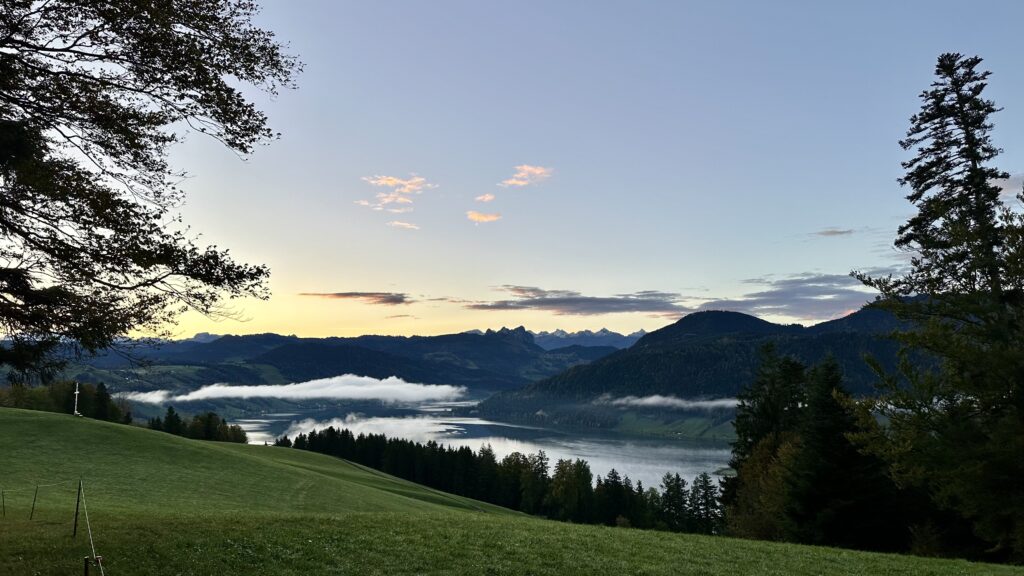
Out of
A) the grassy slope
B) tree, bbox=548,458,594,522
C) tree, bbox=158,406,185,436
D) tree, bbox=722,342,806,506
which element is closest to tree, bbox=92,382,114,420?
tree, bbox=158,406,185,436

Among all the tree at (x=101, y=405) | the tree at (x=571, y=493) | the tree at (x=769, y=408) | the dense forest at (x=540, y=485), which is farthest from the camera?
the tree at (x=571, y=493)

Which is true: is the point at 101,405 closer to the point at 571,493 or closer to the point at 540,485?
the point at 540,485

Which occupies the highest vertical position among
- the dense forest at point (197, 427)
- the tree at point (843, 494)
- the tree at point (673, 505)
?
the tree at point (843, 494)

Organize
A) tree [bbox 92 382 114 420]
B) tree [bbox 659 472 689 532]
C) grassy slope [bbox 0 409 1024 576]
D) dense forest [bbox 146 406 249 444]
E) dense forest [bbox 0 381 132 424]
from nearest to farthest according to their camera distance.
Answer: grassy slope [bbox 0 409 1024 576], tree [bbox 659 472 689 532], dense forest [bbox 0 381 132 424], tree [bbox 92 382 114 420], dense forest [bbox 146 406 249 444]

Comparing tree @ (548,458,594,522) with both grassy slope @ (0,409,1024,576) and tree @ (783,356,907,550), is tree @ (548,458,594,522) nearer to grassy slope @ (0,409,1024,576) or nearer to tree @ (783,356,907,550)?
tree @ (783,356,907,550)

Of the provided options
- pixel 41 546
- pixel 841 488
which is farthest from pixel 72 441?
pixel 841 488

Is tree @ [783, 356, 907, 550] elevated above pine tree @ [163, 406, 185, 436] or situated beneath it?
elevated above

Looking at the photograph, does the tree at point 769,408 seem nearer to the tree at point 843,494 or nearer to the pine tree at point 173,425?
the tree at point 843,494

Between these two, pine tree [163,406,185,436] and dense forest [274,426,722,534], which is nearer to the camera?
dense forest [274,426,722,534]

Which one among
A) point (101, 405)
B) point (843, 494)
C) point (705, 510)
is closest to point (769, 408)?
point (843, 494)

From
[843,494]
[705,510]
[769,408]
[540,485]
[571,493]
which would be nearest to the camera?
[843,494]

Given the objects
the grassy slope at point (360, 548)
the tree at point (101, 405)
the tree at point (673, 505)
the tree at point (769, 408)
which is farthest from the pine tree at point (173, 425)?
the tree at point (769, 408)

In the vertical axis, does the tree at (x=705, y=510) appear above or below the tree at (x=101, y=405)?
below

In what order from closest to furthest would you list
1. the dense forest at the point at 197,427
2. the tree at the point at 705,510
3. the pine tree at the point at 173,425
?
1. the tree at the point at 705,510
2. the pine tree at the point at 173,425
3. the dense forest at the point at 197,427
